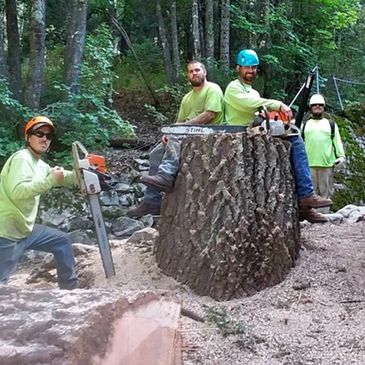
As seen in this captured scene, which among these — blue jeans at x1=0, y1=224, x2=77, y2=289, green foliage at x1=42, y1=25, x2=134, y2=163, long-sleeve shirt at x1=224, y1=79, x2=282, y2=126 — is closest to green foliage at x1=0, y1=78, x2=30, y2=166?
green foliage at x1=42, y1=25, x2=134, y2=163

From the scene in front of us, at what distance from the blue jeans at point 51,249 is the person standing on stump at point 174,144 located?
65 centimetres

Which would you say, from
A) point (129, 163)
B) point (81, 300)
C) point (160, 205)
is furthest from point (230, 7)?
point (81, 300)

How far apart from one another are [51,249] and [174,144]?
1249mm

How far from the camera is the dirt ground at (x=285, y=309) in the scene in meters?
3.30

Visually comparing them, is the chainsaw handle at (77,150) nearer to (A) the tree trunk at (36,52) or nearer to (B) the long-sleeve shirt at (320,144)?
(B) the long-sleeve shirt at (320,144)

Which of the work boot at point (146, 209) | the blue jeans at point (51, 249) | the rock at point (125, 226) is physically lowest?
the rock at point (125, 226)

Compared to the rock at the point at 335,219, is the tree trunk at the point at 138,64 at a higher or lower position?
higher

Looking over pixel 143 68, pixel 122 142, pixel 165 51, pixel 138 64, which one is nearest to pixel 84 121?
pixel 122 142

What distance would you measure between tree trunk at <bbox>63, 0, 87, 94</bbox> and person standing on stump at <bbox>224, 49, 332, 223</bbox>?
5599 mm

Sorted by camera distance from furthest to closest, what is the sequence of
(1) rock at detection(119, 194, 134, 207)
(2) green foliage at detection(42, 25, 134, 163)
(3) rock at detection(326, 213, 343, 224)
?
1. (1) rock at detection(119, 194, 134, 207)
2. (2) green foliage at detection(42, 25, 134, 163)
3. (3) rock at detection(326, 213, 343, 224)

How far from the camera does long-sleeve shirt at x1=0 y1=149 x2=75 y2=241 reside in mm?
4273

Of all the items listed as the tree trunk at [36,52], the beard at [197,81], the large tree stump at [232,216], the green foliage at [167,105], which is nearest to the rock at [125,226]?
the tree trunk at [36,52]

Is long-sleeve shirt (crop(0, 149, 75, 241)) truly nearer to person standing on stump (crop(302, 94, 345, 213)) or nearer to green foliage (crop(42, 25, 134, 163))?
person standing on stump (crop(302, 94, 345, 213))

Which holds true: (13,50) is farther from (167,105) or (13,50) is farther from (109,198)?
(167,105)
